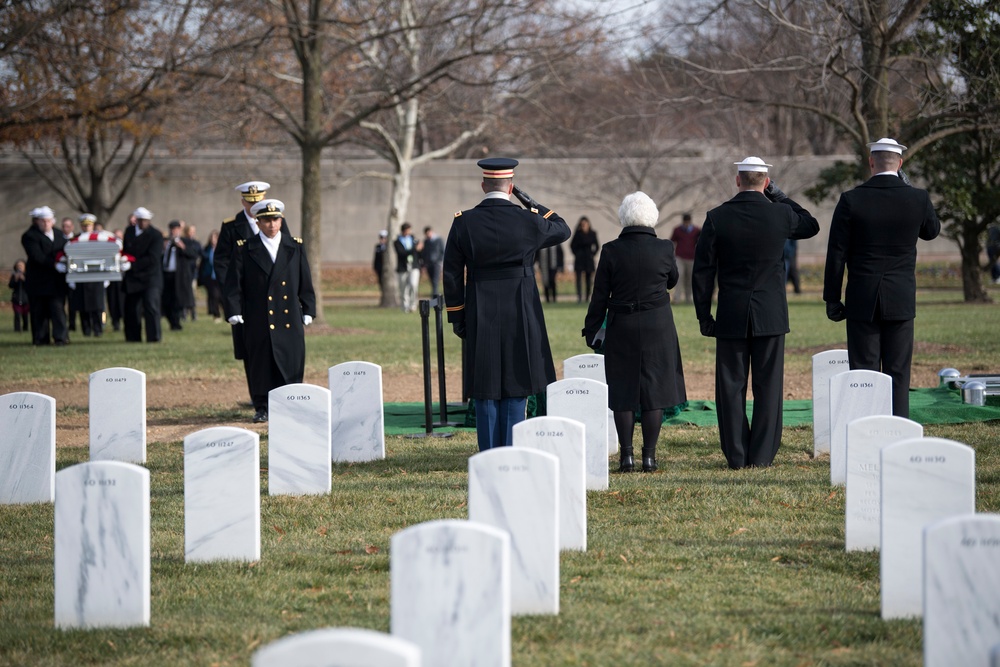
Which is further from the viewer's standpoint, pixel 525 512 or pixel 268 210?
pixel 268 210

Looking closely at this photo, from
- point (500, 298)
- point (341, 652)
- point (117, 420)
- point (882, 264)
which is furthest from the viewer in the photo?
point (117, 420)

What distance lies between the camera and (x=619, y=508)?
7.37 m

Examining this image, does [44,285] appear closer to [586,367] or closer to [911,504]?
[586,367]

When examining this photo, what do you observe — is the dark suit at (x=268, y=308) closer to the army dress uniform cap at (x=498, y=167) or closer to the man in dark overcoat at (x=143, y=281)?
the army dress uniform cap at (x=498, y=167)

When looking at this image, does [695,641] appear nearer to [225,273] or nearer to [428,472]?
[428,472]

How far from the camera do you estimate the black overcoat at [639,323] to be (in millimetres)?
8484

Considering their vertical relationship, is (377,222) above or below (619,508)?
above

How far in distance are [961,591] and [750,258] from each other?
4.50m

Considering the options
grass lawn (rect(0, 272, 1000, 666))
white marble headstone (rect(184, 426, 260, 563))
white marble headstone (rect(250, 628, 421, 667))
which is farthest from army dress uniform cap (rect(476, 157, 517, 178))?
white marble headstone (rect(250, 628, 421, 667))

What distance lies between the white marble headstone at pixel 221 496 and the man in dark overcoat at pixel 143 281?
13.4 meters

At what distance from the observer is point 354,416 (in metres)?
9.26

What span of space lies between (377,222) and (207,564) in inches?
1247

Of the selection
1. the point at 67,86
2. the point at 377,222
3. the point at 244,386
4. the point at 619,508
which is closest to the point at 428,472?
the point at 619,508

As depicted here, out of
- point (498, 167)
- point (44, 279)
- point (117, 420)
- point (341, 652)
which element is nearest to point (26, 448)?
point (117, 420)
